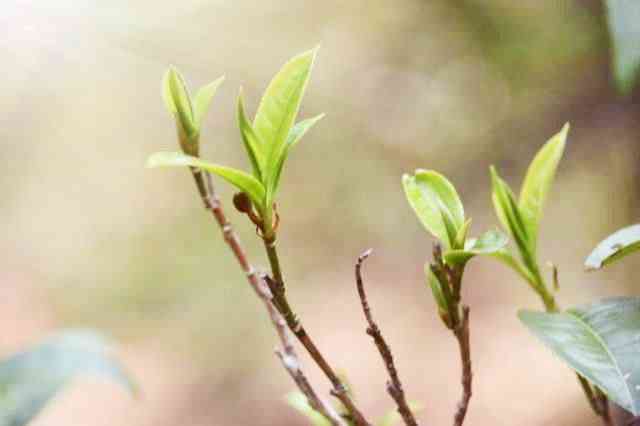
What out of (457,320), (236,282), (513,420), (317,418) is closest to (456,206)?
(457,320)

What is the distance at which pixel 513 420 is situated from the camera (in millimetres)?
1549

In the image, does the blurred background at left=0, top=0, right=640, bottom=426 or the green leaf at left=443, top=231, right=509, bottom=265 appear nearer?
the green leaf at left=443, top=231, right=509, bottom=265

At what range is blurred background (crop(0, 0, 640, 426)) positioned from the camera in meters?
1.68

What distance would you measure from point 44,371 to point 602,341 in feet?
1.96

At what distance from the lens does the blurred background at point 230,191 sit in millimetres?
1684

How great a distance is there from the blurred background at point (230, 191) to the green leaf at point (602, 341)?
126cm

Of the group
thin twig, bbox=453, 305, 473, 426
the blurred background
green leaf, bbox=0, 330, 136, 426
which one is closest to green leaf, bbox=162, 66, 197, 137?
thin twig, bbox=453, 305, 473, 426

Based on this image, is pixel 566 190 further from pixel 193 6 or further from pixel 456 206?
pixel 456 206

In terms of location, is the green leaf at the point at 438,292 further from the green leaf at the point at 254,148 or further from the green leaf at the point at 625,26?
the green leaf at the point at 625,26

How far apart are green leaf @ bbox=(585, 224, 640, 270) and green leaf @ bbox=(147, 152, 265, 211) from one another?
8.6 inches

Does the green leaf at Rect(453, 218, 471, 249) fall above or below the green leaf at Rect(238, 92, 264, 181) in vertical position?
below

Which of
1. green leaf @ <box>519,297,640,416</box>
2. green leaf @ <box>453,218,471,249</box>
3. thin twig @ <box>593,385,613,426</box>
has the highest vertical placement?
green leaf @ <box>453,218,471,249</box>

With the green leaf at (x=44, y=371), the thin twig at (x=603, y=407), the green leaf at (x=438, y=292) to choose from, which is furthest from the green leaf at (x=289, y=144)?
the green leaf at (x=44, y=371)

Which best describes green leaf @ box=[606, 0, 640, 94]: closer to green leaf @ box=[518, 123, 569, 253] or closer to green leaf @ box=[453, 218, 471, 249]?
green leaf @ box=[518, 123, 569, 253]
